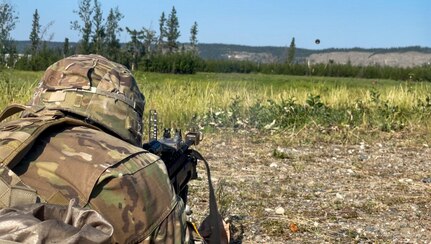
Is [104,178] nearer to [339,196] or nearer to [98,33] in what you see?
[339,196]

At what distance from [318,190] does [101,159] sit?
3616 mm

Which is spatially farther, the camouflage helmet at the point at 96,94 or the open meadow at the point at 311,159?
the open meadow at the point at 311,159

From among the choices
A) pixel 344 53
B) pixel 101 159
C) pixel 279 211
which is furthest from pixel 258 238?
pixel 344 53

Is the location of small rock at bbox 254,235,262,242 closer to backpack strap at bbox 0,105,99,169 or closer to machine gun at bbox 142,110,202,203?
machine gun at bbox 142,110,202,203

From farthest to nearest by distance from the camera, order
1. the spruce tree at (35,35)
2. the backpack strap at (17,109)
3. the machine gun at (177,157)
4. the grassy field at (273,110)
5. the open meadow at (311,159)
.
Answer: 1. the spruce tree at (35,35)
2. the grassy field at (273,110)
3. the open meadow at (311,159)
4. the machine gun at (177,157)
5. the backpack strap at (17,109)

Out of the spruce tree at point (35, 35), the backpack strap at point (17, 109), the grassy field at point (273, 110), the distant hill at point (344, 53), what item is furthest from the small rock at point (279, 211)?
the distant hill at point (344, 53)

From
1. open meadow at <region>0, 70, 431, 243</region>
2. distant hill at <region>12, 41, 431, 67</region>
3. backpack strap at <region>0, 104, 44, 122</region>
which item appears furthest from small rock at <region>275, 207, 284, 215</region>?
distant hill at <region>12, 41, 431, 67</region>

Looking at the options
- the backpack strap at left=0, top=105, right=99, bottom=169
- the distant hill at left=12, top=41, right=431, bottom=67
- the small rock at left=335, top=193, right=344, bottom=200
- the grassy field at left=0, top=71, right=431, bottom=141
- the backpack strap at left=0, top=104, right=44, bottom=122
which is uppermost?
the backpack strap at left=0, top=104, right=44, bottom=122

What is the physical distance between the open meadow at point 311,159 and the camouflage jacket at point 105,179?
6.86 ft

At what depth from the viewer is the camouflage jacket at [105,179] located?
1.76 m

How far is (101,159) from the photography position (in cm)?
180

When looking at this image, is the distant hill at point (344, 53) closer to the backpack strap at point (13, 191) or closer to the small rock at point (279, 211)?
the small rock at point (279, 211)

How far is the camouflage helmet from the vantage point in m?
2.02

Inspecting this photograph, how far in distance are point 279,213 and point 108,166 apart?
282cm
